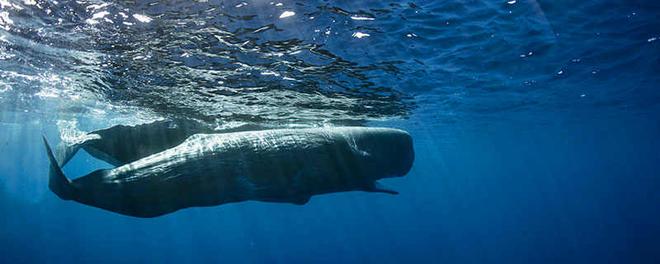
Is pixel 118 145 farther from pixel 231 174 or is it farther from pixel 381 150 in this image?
pixel 381 150

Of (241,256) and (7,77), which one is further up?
(7,77)

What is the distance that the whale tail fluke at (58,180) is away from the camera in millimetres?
2217

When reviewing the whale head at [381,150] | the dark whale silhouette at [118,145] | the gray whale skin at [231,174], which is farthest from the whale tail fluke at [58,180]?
the whale head at [381,150]

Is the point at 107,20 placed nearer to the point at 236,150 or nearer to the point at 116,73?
the point at 116,73

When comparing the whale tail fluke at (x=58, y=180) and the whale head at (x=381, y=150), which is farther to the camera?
the whale head at (x=381, y=150)

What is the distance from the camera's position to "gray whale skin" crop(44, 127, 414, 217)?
2336 mm

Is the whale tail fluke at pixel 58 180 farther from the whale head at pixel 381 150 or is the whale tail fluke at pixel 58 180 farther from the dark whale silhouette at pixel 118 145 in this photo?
the whale head at pixel 381 150

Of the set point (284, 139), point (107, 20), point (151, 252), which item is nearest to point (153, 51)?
point (107, 20)

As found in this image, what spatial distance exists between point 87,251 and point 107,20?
77645 mm

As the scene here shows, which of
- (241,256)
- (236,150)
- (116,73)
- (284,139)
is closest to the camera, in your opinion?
(236,150)

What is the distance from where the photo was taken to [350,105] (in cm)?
1652

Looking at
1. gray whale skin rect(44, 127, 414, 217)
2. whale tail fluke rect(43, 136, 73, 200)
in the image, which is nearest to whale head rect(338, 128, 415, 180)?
gray whale skin rect(44, 127, 414, 217)

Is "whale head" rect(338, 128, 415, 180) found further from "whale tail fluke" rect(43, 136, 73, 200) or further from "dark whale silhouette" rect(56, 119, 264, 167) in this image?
"whale tail fluke" rect(43, 136, 73, 200)

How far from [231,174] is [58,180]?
1021 mm
